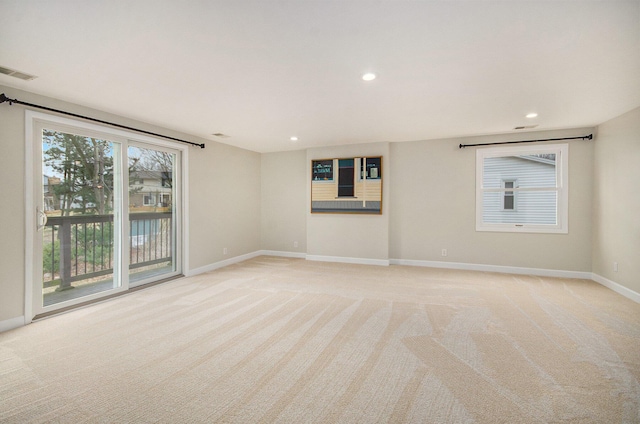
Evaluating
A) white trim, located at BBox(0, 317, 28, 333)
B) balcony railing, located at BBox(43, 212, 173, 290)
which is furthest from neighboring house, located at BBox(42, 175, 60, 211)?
white trim, located at BBox(0, 317, 28, 333)

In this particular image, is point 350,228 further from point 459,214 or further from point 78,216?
point 78,216

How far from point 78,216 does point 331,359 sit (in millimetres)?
3492

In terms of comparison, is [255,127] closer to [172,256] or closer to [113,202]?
[113,202]

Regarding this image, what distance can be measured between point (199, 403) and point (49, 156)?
3.31 m

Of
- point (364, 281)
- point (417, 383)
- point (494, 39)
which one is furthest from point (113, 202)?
point (494, 39)

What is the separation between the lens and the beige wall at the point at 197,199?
2.84 m

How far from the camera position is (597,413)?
5.55 ft

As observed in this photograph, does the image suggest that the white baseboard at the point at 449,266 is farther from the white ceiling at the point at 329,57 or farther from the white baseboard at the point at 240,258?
the white ceiling at the point at 329,57

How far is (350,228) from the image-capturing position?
5.97m

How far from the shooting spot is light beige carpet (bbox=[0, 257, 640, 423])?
173 centimetres

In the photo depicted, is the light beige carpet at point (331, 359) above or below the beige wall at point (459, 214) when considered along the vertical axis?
below

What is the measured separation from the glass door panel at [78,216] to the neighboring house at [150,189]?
0.26 meters

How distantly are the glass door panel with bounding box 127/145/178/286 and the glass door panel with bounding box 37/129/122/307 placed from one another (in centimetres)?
27

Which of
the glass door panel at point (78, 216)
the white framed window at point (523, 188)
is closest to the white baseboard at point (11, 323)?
the glass door panel at point (78, 216)
